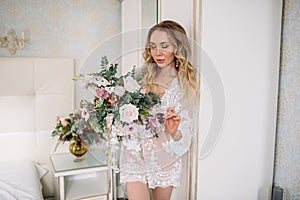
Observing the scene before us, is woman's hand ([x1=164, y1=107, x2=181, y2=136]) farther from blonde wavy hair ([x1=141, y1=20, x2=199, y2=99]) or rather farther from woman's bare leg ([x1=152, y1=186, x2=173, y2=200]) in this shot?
woman's bare leg ([x1=152, y1=186, x2=173, y2=200])

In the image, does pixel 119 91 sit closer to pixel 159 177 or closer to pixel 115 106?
pixel 115 106

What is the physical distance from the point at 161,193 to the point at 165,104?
0.55 meters

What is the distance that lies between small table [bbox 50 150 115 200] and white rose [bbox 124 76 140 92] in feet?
4.41

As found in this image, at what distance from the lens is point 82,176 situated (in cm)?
249

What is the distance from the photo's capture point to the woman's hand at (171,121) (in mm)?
1112

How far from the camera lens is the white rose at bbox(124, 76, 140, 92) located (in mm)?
1030

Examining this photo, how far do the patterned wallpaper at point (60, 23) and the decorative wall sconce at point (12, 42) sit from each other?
0.04 m

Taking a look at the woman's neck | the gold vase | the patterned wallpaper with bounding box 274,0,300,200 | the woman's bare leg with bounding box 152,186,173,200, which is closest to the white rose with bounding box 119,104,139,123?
the woman's neck

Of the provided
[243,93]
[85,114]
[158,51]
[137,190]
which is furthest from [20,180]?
[243,93]

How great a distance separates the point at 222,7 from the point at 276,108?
683 mm

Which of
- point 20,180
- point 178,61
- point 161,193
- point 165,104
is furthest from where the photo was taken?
point 20,180

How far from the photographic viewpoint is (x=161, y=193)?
4.57 ft

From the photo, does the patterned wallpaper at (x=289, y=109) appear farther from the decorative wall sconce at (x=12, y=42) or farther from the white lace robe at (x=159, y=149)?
the decorative wall sconce at (x=12, y=42)

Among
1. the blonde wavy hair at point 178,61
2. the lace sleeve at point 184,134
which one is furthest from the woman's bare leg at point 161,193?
the blonde wavy hair at point 178,61
